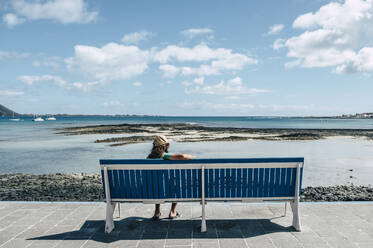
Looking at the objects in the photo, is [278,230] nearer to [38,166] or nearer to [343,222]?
[343,222]

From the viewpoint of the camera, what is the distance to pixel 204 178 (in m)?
4.22

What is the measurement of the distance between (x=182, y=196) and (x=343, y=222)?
2.81 m

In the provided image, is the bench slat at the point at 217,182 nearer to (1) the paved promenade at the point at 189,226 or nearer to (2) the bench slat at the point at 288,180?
(1) the paved promenade at the point at 189,226

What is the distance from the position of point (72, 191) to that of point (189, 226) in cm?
501

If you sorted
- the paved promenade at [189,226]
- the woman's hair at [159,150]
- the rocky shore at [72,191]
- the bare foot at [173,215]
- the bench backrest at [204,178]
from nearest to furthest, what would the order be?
the paved promenade at [189,226] → the bench backrest at [204,178] → the woman's hair at [159,150] → the bare foot at [173,215] → the rocky shore at [72,191]

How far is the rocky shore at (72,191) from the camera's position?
7.39m

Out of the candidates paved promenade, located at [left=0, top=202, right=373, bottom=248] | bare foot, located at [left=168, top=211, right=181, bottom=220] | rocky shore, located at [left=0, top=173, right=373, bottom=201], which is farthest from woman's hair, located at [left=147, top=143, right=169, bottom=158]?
rocky shore, located at [left=0, top=173, right=373, bottom=201]

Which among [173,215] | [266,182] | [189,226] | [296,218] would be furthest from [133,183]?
[296,218]

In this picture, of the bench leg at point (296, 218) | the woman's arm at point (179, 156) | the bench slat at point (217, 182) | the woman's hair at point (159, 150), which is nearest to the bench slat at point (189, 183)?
the woman's arm at point (179, 156)

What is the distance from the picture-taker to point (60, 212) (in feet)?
16.9

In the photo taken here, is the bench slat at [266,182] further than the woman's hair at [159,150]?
No

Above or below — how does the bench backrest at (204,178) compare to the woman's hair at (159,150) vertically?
below

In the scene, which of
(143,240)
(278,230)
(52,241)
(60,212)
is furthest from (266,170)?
(60,212)

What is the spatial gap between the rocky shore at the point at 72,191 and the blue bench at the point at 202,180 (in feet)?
11.1
